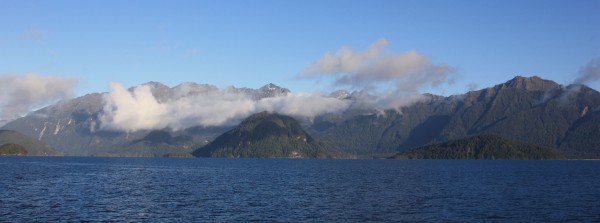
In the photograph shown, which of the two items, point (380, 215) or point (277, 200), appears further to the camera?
point (277, 200)

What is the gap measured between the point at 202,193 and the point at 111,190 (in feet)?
76.1

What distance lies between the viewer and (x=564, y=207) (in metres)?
110

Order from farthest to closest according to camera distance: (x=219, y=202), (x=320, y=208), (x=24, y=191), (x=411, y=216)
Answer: (x=24, y=191)
(x=219, y=202)
(x=320, y=208)
(x=411, y=216)

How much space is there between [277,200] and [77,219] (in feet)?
139

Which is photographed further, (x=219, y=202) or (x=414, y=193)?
(x=414, y=193)

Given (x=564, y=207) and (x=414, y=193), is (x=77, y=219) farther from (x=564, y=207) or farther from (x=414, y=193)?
(x=564, y=207)

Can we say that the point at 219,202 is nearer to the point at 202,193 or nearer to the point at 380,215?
the point at 202,193

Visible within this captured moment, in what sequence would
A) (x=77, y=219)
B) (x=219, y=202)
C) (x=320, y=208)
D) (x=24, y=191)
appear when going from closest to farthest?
1. (x=77, y=219)
2. (x=320, y=208)
3. (x=219, y=202)
4. (x=24, y=191)

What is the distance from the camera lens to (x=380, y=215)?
95.8 metres

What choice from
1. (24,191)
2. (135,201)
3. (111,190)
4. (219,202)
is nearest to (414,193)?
(219,202)

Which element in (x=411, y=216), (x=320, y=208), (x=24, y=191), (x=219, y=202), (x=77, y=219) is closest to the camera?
(x=77, y=219)

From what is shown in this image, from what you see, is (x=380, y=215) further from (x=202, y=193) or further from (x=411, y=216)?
(x=202, y=193)

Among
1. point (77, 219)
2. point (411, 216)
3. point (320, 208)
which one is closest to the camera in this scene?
point (77, 219)

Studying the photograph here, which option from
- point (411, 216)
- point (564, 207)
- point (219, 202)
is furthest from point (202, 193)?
point (564, 207)
